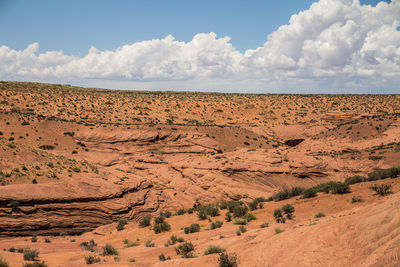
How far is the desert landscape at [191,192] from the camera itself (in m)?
8.49

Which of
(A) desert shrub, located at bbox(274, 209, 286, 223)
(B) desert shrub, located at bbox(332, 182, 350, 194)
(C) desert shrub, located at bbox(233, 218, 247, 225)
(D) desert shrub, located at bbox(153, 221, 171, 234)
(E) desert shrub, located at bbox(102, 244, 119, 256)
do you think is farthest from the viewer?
(D) desert shrub, located at bbox(153, 221, 171, 234)

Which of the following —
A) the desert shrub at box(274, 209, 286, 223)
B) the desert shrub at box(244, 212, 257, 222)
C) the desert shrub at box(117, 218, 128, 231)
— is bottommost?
the desert shrub at box(117, 218, 128, 231)

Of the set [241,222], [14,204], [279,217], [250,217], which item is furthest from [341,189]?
[14,204]

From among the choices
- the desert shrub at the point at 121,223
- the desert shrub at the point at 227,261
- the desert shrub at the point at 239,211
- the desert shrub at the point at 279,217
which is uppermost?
the desert shrub at the point at 227,261

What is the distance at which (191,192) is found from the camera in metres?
26.8

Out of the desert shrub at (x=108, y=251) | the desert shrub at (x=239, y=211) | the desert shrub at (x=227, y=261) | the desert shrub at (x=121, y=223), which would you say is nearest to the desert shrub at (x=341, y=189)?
the desert shrub at (x=239, y=211)

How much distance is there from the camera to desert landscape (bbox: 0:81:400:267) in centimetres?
849

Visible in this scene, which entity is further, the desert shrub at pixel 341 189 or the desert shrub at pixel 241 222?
the desert shrub at pixel 341 189

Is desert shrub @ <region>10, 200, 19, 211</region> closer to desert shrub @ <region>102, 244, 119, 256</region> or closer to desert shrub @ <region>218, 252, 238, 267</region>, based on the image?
desert shrub @ <region>102, 244, 119, 256</region>

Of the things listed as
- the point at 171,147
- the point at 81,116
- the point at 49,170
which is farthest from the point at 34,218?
the point at 81,116

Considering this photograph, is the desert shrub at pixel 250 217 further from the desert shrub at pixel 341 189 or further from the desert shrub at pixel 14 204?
the desert shrub at pixel 14 204

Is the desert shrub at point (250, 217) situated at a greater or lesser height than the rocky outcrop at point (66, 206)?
greater

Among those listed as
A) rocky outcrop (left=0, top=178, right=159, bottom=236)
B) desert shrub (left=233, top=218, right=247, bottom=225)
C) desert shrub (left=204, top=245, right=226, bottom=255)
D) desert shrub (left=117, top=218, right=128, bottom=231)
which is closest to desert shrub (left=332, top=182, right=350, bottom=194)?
desert shrub (left=233, top=218, right=247, bottom=225)

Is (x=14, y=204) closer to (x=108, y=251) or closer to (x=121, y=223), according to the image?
(x=121, y=223)
